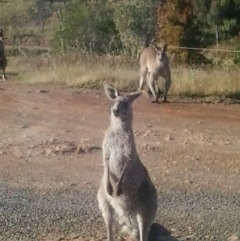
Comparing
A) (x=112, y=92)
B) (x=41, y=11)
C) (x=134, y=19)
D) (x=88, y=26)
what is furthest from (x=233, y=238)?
(x=41, y=11)

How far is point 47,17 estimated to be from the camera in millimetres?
58031

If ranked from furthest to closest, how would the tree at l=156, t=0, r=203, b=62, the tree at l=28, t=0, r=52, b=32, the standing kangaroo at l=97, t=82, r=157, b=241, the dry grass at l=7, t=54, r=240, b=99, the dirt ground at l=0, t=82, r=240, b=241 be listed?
the tree at l=28, t=0, r=52, b=32 → the tree at l=156, t=0, r=203, b=62 → the dry grass at l=7, t=54, r=240, b=99 → the dirt ground at l=0, t=82, r=240, b=241 → the standing kangaroo at l=97, t=82, r=157, b=241

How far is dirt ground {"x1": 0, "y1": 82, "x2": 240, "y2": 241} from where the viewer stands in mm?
6371

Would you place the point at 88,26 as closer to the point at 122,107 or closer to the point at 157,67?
the point at 157,67

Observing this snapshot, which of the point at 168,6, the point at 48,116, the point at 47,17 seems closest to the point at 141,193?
the point at 48,116

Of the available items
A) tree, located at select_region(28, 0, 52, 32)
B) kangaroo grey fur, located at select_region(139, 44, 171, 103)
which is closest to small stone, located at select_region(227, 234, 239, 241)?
kangaroo grey fur, located at select_region(139, 44, 171, 103)

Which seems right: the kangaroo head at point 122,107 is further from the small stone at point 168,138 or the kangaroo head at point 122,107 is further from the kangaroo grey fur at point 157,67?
the kangaroo grey fur at point 157,67

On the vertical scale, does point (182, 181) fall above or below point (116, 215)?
below

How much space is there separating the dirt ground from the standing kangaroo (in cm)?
49

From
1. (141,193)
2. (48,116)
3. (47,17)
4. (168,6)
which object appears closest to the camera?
(141,193)

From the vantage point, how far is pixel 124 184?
5.48 meters

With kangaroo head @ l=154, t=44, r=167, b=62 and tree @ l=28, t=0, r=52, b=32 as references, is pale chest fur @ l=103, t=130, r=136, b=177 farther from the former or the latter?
tree @ l=28, t=0, r=52, b=32

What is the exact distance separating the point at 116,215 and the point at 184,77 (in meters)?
10.6

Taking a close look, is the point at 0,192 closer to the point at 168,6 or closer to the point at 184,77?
the point at 184,77
